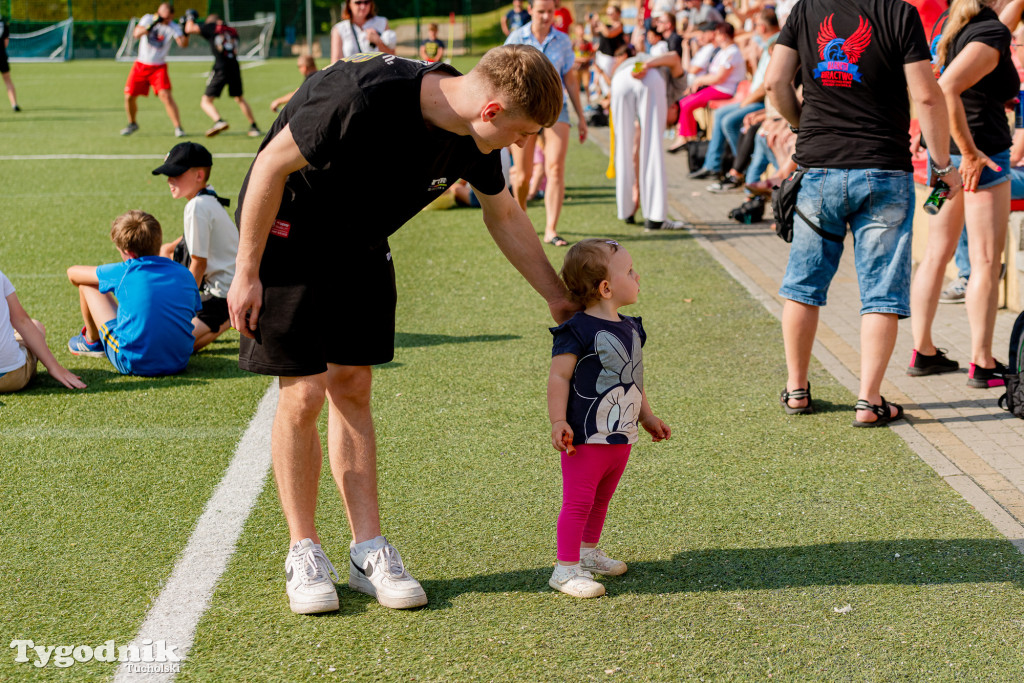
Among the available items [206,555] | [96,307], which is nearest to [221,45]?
[96,307]

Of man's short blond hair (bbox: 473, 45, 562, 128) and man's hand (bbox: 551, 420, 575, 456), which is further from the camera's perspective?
man's hand (bbox: 551, 420, 575, 456)

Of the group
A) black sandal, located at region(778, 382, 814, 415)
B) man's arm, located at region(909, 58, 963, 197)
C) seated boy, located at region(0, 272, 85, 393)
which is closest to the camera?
man's arm, located at region(909, 58, 963, 197)

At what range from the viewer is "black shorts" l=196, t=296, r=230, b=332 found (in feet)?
20.5

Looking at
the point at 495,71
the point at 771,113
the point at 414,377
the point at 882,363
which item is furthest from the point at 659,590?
the point at 771,113

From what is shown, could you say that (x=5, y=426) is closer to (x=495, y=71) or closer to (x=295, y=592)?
(x=295, y=592)

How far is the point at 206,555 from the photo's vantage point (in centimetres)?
376

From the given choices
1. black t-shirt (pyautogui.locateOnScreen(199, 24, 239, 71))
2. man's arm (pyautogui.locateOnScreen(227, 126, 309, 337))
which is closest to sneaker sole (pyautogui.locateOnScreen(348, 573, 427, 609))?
man's arm (pyautogui.locateOnScreen(227, 126, 309, 337))

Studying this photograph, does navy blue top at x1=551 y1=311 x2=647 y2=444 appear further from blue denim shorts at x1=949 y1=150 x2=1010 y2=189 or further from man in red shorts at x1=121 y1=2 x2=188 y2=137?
man in red shorts at x1=121 y1=2 x2=188 y2=137

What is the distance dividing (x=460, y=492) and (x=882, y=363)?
2.15 metres

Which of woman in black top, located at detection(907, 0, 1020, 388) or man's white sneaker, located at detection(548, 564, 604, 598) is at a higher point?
woman in black top, located at detection(907, 0, 1020, 388)

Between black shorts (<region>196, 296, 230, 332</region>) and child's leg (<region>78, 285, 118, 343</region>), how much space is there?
494 millimetres

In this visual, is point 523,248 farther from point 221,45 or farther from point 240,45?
point 240,45

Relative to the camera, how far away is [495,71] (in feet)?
9.16

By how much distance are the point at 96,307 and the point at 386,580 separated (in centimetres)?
333
